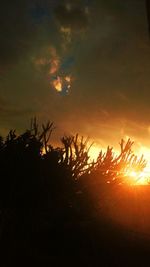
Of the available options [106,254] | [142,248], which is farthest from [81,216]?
[142,248]

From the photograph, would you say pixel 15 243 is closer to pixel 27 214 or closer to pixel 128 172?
pixel 27 214

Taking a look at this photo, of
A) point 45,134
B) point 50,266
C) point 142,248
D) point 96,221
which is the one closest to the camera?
point 50,266

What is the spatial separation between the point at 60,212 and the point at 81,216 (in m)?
0.86

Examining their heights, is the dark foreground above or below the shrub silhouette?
below

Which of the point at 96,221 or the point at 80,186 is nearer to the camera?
the point at 80,186

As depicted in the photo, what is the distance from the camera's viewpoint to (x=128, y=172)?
10.5 m

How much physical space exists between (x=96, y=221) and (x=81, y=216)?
69.6 inches

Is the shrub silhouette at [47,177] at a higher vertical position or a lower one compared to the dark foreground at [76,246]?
higher

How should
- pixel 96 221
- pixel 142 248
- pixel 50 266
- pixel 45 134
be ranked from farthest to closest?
pixel 96 221
pixel 142 248
pixel 45 134
pixel 50 266

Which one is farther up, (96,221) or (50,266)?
(96,221)

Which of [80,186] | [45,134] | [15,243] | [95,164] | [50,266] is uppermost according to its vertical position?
[45,134]

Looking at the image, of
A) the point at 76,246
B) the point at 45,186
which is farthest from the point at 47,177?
the point at 76,246

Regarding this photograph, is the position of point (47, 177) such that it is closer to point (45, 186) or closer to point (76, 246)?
point (45, 186)

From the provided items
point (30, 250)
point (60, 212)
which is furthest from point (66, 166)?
point (30, 250)
